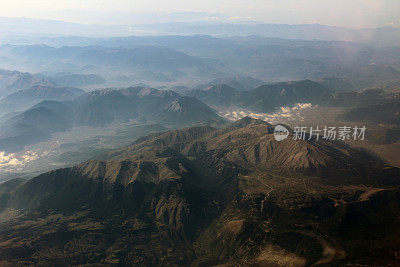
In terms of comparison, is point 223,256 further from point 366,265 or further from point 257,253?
point 366,265

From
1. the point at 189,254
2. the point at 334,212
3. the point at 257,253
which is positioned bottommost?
the point at 189,254

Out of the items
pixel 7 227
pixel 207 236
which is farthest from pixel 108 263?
pixel 7 227

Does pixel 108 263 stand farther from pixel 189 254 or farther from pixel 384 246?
pixel 384 246

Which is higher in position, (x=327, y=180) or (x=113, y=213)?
(x=327, y=180)

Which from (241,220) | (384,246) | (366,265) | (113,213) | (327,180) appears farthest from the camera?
(327,180)

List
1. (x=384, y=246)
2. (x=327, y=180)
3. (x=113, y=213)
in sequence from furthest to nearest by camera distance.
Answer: (x=327, y=180), (x=113, y=213), (x=384, y=246)

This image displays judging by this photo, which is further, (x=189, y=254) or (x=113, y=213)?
(x=113, y=213)
